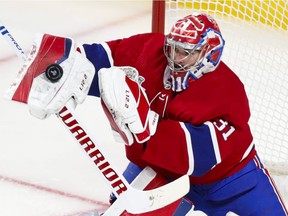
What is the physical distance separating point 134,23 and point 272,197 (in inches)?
99.3

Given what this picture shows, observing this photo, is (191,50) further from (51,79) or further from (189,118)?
(51,79)

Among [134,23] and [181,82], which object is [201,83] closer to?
[181,82]

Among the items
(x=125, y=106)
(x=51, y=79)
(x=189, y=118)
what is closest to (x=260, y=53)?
(x=189, y=118)

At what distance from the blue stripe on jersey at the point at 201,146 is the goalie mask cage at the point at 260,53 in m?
0.91

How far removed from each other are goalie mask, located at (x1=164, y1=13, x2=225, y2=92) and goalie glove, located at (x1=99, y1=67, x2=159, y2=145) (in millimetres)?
195

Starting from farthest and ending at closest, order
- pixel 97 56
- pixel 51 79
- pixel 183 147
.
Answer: pixel 97 56 < pixel 183 147 < pixel 51 79

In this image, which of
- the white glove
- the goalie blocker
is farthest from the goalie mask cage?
the white glove

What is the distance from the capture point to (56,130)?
3211mm

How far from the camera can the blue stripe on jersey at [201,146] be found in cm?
200

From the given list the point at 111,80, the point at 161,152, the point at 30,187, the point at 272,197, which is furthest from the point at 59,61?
the point at 30,187

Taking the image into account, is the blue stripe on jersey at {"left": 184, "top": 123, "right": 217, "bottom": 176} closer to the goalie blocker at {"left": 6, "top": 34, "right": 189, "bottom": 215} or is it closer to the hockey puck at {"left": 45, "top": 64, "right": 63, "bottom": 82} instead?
the goalie blocker at {"left": 6, "top": 34, "right": 189, "bottom": 215}

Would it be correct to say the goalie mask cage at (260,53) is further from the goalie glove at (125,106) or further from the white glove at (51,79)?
the white glove at (51,79)

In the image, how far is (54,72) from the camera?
69.3 inches

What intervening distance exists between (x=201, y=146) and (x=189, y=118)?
8 centimetres
